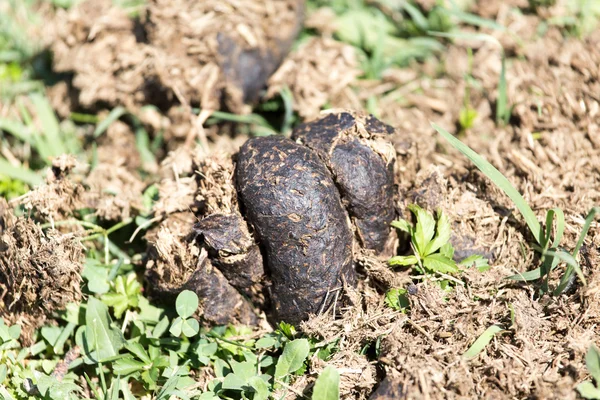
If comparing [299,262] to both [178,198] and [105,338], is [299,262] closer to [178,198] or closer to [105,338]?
[178,198]

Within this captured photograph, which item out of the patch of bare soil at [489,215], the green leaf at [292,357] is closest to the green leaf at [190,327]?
the green leaf at [292,357]

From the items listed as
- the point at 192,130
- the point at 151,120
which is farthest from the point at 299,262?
the point at 151,120

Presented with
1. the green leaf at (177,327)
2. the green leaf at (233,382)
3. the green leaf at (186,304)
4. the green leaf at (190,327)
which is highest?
the green leaf at (186,304)

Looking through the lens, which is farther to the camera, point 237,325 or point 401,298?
point 237,325

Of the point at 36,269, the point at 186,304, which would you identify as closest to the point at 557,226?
the point at 186,304

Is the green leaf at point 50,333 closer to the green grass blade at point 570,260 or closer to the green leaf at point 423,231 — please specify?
the green leaf at point 423,231

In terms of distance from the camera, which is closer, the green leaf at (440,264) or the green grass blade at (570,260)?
the green grass blade at (570,260)

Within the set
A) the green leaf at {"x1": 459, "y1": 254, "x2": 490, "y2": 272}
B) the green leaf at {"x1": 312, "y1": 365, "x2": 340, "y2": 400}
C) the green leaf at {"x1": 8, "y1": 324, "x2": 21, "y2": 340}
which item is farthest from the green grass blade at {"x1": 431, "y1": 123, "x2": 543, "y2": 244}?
the green leaf at {"x1": 8, "y1": 324, "x2": 21, "y2": 340}
